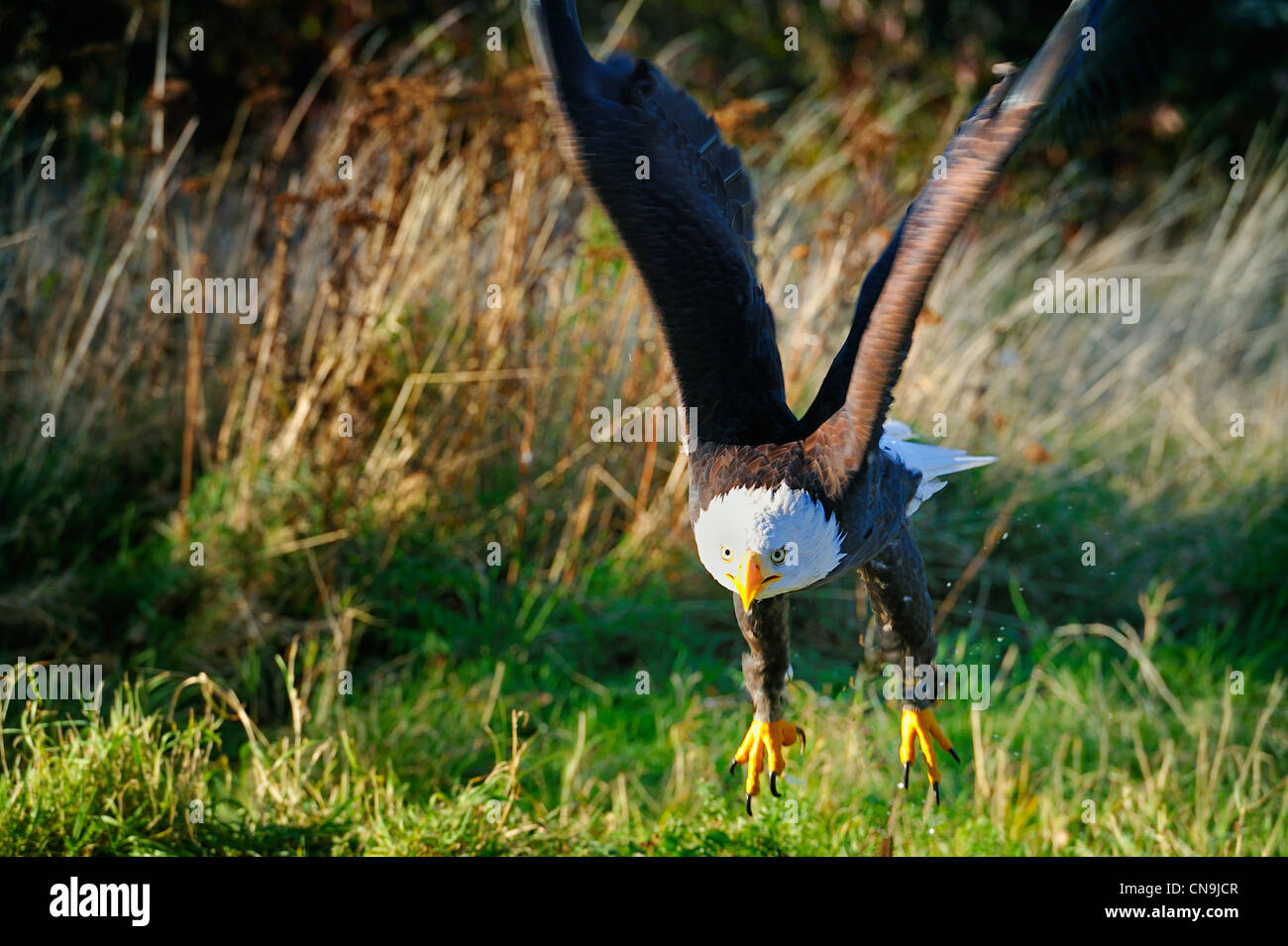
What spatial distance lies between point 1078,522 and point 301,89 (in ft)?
15.9

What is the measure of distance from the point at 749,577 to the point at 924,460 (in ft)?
3.00

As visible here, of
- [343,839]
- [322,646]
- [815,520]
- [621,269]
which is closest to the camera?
[815,520]

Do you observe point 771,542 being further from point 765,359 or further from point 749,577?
point 765,359

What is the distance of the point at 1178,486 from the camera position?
560 cm

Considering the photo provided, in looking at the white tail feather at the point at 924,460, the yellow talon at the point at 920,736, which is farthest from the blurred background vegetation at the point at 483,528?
the white tail feather at the point at 924,460

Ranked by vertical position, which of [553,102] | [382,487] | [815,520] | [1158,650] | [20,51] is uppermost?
[20,51]

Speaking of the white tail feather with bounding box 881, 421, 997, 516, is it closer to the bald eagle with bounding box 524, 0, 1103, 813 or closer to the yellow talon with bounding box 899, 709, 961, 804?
the bald eagle with bounding box 524, 0, 1103, 813

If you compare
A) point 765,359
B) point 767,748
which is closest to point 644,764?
point 767,748

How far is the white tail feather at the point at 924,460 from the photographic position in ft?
9.98

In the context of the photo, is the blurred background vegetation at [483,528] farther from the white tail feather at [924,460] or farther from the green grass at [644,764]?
the white tail feather at [924,460]

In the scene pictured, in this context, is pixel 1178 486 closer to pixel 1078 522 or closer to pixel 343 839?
pixel 1078 522

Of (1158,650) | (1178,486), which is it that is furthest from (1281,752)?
(1178,486)

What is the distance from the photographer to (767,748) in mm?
2969

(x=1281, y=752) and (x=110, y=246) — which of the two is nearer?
(x=1281, y=752)
